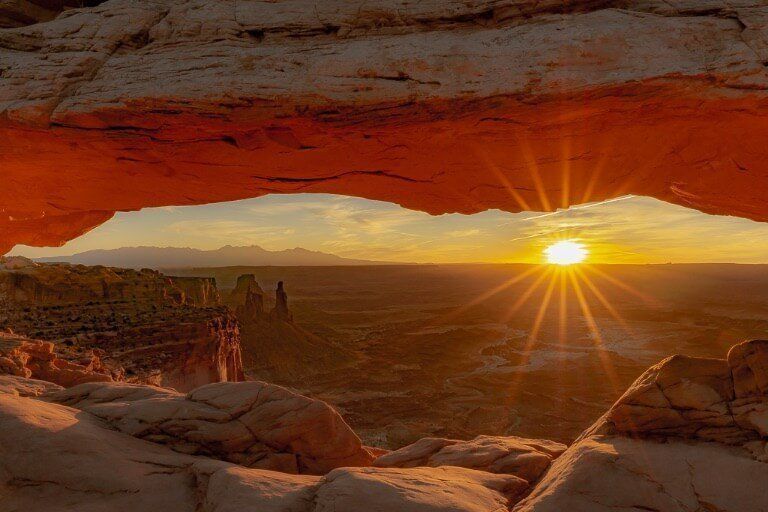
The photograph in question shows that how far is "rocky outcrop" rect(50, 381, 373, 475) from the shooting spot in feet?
17.6

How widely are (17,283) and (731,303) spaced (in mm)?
→ 97191

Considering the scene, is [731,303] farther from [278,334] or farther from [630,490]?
[630,490]

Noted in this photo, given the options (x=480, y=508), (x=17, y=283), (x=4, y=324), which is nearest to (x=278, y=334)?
(x=17, y=283)

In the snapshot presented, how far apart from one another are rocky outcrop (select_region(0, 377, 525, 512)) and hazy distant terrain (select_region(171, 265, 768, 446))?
1900 cm

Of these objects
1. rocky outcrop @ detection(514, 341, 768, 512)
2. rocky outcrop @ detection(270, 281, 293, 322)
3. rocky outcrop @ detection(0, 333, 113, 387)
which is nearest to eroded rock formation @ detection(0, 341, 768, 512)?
rocky outcrop @ detection(514, 341, 768, 512)

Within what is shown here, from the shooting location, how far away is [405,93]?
586cm

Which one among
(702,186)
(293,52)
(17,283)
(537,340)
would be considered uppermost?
(293,52)

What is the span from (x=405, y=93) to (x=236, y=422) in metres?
5.03

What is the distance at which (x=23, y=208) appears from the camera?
9.77 metres

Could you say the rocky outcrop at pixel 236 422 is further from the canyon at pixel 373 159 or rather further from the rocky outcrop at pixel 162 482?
the rocky outcrop at pixel 162 482

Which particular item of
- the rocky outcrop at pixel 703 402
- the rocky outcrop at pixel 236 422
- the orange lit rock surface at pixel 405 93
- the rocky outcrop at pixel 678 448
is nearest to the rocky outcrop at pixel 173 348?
the rocky outcrop at pixel 236 422

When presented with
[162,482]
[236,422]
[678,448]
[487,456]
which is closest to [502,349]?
[487,456]

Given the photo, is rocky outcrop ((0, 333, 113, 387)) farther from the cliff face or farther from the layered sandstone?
the layered sandstone

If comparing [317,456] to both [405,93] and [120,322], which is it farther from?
[120,322]
